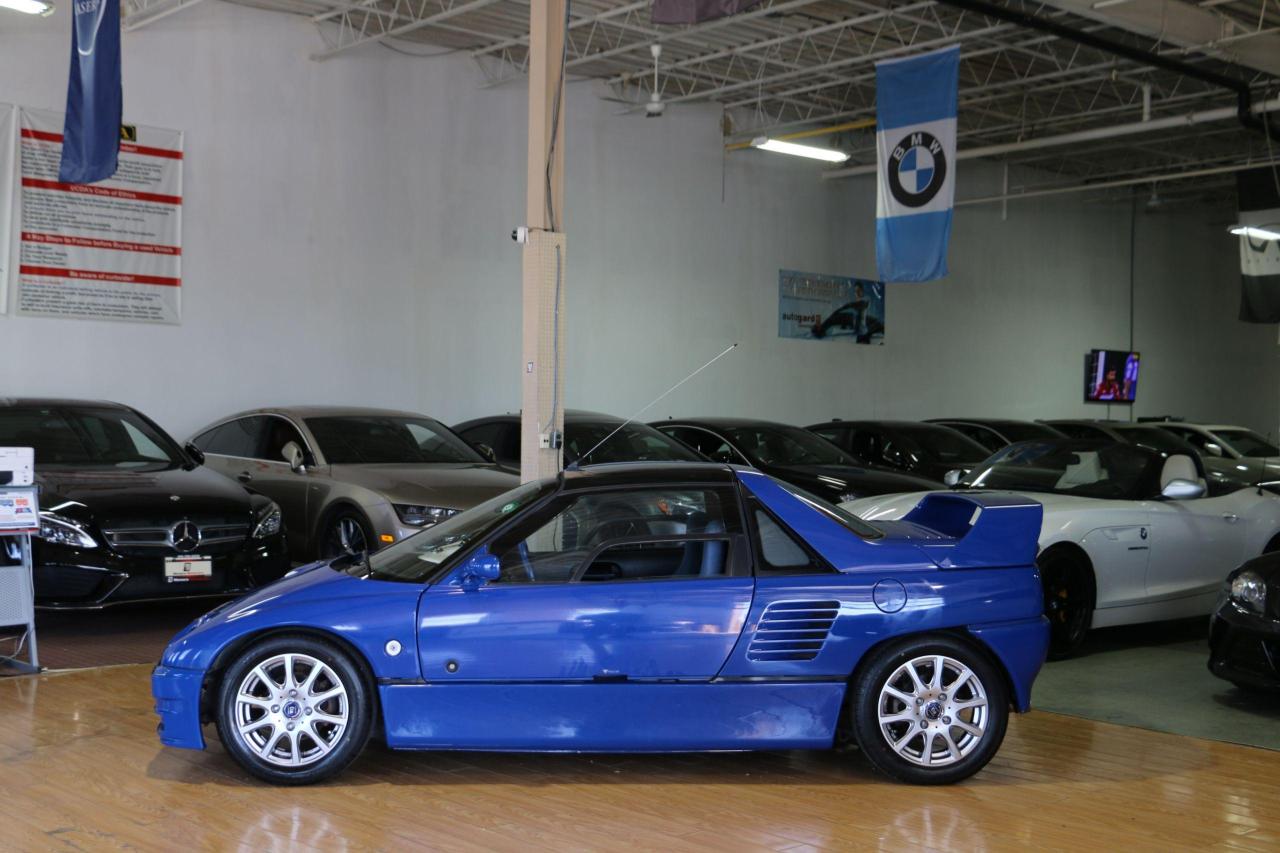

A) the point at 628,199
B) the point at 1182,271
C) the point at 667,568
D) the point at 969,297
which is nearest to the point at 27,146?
the point at 628,199

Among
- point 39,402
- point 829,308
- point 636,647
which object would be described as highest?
point 829,308

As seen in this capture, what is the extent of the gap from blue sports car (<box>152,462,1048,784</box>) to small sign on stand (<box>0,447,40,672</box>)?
2.27 meters

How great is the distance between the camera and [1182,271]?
2628 centimetres

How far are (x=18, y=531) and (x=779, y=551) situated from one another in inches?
158

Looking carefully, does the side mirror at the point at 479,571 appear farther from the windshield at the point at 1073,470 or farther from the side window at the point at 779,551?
the windshield at the point at 1073,470

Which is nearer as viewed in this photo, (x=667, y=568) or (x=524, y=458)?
(x=667, y=568)

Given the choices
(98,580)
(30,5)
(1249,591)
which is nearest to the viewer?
(1249,591)

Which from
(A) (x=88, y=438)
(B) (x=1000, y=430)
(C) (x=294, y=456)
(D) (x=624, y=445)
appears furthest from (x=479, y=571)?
(B) (x=1000, y=430)

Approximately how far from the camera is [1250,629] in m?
6.12

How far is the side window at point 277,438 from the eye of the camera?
9969mm

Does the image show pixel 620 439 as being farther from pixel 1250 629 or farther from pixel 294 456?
pixel 1250 629

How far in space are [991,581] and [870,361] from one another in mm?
15109

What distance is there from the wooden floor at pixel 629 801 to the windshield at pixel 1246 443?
12.5m

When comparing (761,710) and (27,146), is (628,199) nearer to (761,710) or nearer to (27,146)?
(27,146)
